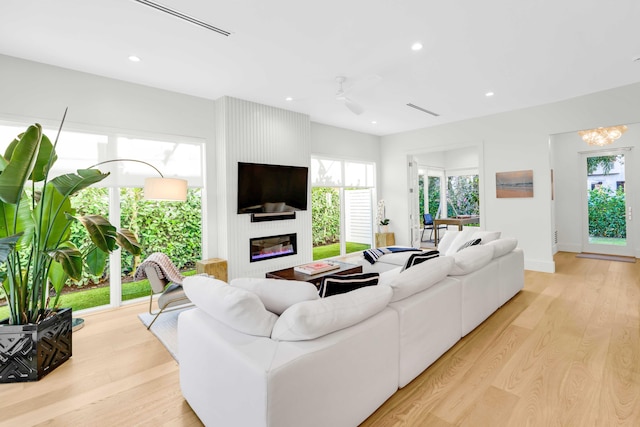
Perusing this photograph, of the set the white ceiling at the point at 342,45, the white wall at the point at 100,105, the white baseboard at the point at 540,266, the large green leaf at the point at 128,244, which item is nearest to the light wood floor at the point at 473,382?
the large green leaf at the point at 128,244

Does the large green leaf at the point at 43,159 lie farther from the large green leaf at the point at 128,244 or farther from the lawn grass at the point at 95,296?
the lawn grass at the point at 95,296

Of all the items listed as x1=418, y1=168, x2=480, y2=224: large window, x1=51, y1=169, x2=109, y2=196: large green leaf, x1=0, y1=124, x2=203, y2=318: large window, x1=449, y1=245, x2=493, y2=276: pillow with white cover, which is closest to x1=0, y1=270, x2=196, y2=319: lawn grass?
x1=0, y1=124, x2=203, y2=318: large window

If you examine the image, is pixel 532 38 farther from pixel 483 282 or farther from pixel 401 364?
pixel 401 364

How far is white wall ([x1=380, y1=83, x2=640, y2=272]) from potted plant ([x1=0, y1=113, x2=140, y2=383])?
6.00 meters

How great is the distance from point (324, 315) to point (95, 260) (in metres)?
2.54

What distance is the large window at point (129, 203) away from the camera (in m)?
3.90

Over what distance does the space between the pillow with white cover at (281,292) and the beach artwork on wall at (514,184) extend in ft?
17.5

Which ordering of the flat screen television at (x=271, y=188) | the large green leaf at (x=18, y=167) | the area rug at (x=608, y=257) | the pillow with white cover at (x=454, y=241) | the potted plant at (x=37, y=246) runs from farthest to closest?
the area rug at (x=608, y=257) → the flat screen television at (x=271, y=188) → the pillow with white cover at (x=454, y=241) → the potted plant at (x=37, y=246) → the large green leaf at (x=18, y=167)

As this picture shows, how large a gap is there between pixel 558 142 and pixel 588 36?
4905mm

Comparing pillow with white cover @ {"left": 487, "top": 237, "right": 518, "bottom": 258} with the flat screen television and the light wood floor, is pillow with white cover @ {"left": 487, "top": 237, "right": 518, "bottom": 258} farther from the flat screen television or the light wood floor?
the flat screen television

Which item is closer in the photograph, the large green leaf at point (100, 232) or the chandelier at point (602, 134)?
the large green leaf at point (100, 232)

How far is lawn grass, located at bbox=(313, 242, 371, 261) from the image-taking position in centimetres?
727

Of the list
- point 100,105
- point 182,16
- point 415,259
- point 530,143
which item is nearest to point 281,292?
point 415,259

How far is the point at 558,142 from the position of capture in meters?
7.20
